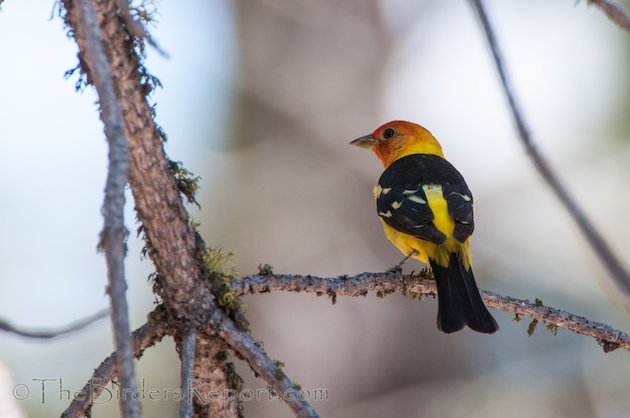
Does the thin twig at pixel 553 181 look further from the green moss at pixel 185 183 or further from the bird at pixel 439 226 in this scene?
the bird at pixel 439 226

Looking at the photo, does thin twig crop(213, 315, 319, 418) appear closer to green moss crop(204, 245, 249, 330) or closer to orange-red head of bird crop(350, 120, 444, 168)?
green moss crop(204, 245, 249, 330)

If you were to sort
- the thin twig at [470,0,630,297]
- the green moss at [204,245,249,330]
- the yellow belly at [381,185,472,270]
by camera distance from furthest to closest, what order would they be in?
the yellow belly at [381,185,472,270]
the green moss at [204,245,249,330]
the thin twig at [470,0,630,297]

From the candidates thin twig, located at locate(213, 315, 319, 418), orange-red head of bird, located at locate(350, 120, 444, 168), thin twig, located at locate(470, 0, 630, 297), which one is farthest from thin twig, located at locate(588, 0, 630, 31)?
orange-red head of bird, located at locate(350, 120, 444, 168)

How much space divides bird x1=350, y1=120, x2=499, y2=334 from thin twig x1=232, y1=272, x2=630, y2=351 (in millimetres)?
239

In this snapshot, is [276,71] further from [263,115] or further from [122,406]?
[122,406]

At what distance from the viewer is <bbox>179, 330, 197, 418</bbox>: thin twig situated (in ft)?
6.02

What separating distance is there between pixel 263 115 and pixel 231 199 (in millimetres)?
844

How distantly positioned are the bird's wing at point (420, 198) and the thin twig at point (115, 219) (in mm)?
2792

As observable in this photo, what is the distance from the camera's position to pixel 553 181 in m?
1.31

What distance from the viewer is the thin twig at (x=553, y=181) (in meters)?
1.20

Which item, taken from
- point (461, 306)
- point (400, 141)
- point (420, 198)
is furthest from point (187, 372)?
point (400, 141)

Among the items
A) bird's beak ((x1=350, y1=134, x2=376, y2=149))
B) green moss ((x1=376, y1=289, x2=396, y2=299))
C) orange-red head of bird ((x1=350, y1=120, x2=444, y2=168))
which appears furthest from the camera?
bird's beak ((x1=350, y1=134, x2=376, y2=149))

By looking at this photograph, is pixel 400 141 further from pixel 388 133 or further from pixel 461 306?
pixel 461 306

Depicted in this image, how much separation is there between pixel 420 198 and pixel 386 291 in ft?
3.81
